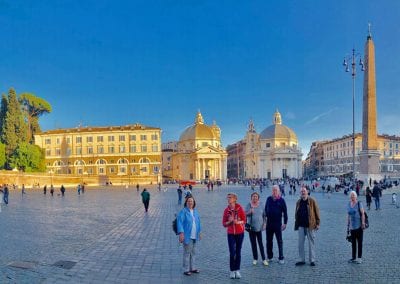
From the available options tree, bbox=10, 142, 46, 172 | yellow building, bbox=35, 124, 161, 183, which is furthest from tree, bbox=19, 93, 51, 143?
tree, bbox=10, 142, 46, 172

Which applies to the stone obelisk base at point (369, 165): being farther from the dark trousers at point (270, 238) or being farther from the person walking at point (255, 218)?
the person walking at point (255, 218)

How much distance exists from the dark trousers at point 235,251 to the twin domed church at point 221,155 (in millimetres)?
100493

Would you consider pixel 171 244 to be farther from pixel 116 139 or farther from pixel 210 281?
pixel 116 139

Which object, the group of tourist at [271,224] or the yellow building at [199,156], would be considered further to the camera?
the yellow building at [199,156]

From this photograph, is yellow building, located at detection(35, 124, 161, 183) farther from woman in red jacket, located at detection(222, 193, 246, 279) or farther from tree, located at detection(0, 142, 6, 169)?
woman in red jacket, located at detection(222, 193, 246, 279)

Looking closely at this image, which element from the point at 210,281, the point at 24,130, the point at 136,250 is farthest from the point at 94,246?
the point at 24,130

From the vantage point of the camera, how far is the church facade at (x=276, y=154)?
383 feet

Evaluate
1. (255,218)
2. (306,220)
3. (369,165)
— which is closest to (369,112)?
(369,165)

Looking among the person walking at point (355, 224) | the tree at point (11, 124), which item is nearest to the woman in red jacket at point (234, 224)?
the person walking at point (355, 224)

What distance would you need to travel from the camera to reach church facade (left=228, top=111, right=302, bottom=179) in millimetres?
116812

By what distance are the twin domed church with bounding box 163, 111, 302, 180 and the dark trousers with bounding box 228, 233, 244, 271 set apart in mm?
100493

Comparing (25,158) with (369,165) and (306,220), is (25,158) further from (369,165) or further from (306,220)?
(306,220)

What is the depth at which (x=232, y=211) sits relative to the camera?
745cm

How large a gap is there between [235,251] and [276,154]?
111 m
